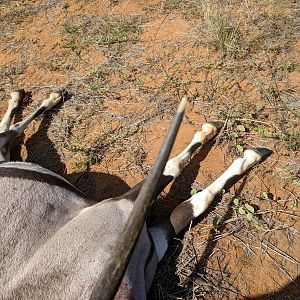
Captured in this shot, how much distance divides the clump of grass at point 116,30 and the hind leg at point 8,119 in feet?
4.53

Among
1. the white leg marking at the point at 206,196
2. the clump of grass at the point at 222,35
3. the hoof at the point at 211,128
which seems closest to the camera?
the white leg marking at the point at 206,196

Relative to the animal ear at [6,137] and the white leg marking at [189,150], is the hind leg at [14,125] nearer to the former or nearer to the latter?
the animal ear at [6,137]

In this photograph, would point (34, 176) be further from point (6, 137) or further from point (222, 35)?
point (222, 35)

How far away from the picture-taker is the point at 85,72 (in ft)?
19.2

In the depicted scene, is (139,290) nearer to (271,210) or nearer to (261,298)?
(261,298)

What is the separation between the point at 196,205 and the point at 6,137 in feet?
7.86

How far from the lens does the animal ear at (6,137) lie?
495cm

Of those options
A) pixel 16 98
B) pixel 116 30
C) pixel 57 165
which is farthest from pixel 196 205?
pixel 116 30

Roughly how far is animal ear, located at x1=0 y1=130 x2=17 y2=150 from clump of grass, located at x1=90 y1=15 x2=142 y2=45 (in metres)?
1.92

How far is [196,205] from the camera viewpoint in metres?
3.92

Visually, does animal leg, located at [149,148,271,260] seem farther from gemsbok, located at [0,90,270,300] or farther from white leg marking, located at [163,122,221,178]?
white leg marking, located at [163,122,221,178]

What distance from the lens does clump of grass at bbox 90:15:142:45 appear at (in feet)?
20.1

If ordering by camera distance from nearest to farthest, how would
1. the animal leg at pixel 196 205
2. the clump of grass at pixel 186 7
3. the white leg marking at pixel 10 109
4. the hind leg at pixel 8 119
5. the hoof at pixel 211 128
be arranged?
the animal leg at pixel 196 205 < the hoof at pixel 211 128 < the hind leg at pixel 8 119 < the white leg marking at pixel 10 109 < the clump of grass at pixel 186 7

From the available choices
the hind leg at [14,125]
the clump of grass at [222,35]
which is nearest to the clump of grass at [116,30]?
the clump of grass at [222,35]
